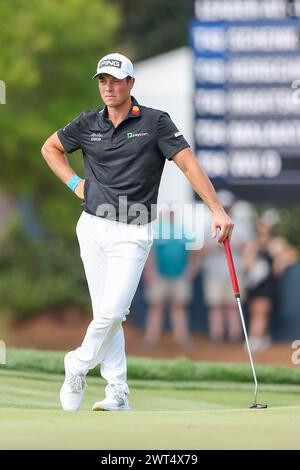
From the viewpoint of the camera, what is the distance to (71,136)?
27.8 ft

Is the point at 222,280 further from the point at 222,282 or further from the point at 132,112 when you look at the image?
the point at 132,112

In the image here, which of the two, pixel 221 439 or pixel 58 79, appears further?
pixel 58 79

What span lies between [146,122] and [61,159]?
0.76 metres

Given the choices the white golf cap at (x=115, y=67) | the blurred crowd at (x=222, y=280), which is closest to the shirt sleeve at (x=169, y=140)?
the white golf cap at (x=115, y=67)

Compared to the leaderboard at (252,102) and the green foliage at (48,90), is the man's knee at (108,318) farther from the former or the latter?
the green foliage at (48,90)

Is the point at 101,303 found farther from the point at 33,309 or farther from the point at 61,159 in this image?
the point at 33,309

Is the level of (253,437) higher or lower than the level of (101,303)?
lower

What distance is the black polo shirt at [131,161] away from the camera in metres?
8.14

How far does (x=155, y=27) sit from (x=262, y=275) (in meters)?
18.5

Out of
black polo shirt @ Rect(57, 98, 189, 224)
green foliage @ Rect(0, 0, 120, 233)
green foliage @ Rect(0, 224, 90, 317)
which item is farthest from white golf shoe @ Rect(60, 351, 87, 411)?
green foliage @ Rect(0, 0, 120, 233)

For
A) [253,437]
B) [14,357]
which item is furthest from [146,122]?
[14,357]

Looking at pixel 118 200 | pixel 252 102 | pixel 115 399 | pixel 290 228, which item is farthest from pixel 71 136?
pixel 290 228

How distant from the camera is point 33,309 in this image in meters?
26.3

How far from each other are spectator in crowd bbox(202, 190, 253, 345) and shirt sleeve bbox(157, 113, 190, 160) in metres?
12.4
